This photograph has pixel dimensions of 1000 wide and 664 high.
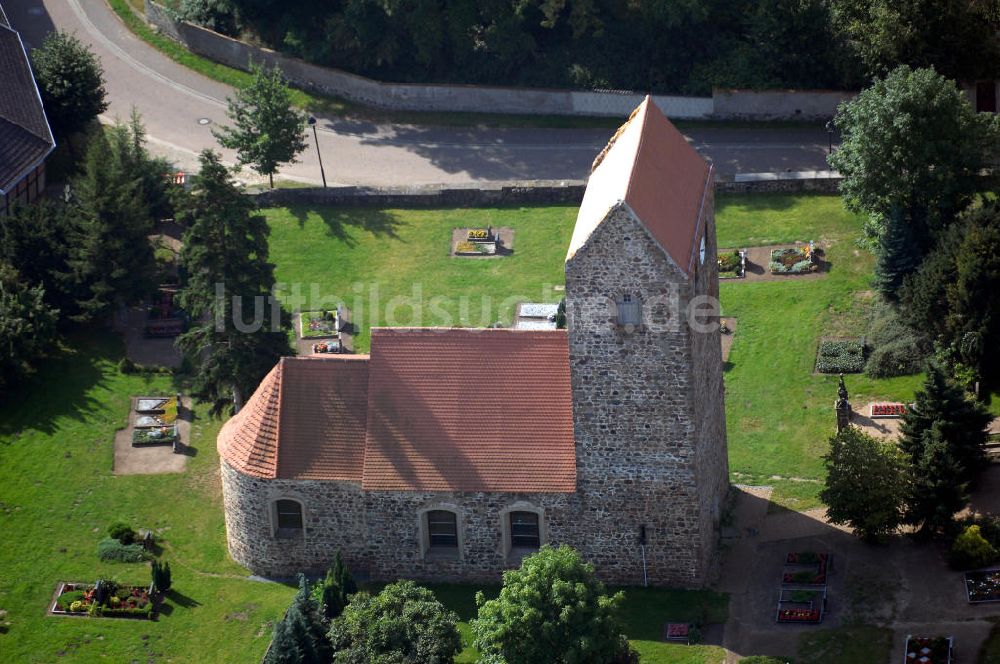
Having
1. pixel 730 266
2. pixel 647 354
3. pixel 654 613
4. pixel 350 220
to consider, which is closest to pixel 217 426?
pixel 350 220

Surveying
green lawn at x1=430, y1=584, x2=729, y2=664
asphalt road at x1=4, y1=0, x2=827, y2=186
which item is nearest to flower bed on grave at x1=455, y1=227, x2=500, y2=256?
asphalt road at x1=4, y1=0, x2=827, y2=186

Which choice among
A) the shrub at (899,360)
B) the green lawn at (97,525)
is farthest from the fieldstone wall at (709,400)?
the green lawn at (97,525)

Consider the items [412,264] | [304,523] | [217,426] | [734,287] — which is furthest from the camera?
[412,264]

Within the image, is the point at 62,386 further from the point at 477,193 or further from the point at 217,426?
the point at 477,193

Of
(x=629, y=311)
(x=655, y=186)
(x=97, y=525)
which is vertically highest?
(x=655, y=186)

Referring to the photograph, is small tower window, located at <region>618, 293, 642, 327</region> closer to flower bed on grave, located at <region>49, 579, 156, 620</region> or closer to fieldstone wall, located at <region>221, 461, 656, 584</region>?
fieldstone wall, located at <region>221, 461, 656, 584</region>

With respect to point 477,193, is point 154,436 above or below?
below

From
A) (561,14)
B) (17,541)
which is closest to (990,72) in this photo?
(561,14)

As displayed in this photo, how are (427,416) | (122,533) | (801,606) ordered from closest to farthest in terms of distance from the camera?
1. (801,606)
2. (427,416)
3. (122,533)
